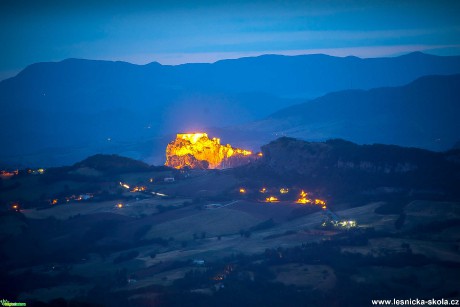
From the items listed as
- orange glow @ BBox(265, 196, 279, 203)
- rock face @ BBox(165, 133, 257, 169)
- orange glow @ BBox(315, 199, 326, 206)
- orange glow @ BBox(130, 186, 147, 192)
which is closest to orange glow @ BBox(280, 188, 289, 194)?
orange glow @ BBox(265, 196, 279, 203)

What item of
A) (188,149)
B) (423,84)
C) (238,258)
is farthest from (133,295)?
(423,84)

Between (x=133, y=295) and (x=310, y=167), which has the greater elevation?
(x=310, y=167)

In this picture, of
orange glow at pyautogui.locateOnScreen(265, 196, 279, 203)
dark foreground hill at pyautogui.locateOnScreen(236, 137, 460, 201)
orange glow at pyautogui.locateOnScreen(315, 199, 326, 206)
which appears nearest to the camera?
dark foreground hill at pyautogui.locateOnScreen(236, 137, 460, 201)

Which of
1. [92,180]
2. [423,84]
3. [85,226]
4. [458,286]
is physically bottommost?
[458,286]

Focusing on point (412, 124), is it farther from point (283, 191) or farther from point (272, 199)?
point (272, 199)

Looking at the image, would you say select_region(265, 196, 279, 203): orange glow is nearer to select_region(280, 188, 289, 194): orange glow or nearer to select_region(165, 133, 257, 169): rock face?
select_region(280, 188, 289, 194): orange glow

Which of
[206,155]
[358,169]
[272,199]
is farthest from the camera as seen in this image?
[206,155]

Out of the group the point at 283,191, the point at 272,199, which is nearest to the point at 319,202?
the point at 272,199

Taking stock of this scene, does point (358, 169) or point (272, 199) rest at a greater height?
point (358, 169)

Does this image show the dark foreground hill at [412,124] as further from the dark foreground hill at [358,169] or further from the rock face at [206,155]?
the dark foreground hill at [358,169]

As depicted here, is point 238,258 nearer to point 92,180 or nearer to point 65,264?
point 65,264

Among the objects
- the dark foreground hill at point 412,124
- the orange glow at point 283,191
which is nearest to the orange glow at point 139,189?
the orange glow at point 283,191
